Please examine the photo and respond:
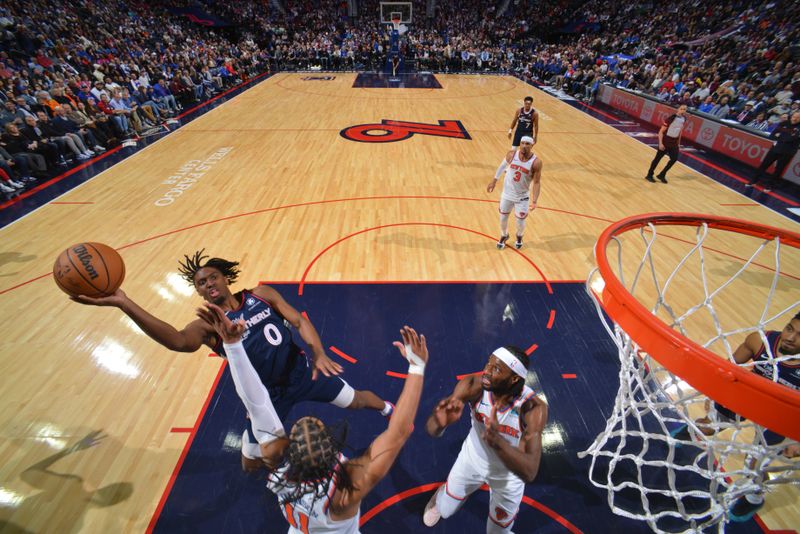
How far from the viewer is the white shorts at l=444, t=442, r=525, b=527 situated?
2512 mm

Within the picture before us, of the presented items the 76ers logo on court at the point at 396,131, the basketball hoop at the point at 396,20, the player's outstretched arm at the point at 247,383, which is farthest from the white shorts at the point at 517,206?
the basketball hoop at the point at 396,20

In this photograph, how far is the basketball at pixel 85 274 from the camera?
257 cm

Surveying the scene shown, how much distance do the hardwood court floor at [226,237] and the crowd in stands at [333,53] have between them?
177cm

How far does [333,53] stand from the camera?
22.9m

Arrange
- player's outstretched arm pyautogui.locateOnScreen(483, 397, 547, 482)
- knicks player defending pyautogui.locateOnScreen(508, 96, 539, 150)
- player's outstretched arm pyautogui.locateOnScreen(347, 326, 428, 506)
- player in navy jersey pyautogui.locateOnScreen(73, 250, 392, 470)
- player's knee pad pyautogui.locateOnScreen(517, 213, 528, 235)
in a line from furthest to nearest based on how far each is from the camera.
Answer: knicks player defending pyautogui.locateOnScreen(508, 96, 539, 150), player's knee pad pyautogui.locateOnScreen(517, 213, 528, 235), player in navy jersey pyautogui.locateOnScreen(73, 250, 392, 470), player's outstretched arm pyautogui.locateOnScreen(483, 397, 547, 482), player's outstretched arm pyautogui.locateOnScreen(347, 326, 428, 506)

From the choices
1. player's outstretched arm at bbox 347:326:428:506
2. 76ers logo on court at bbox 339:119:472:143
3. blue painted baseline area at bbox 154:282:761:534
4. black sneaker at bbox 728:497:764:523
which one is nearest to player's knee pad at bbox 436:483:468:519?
blue painted baseline area at bbox 154:282:761:534

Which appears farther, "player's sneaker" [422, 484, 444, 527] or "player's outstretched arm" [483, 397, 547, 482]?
"player's sneaker" [422, 484, 444, 527]

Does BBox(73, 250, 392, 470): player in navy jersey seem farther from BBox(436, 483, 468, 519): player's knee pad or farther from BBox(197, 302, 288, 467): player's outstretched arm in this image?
BBox(436, 483, 468, 519): player's knee pad

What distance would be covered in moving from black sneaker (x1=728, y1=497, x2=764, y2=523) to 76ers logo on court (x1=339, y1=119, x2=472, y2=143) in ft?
34.2

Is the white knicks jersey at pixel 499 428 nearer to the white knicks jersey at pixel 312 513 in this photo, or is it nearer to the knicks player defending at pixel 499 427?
the knicks player defending at pixel 499 427

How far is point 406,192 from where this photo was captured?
8.40 metres

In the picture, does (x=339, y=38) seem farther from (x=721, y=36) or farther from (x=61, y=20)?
(x=721, y=36)

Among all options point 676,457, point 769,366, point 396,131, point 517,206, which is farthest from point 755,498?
point 396,131

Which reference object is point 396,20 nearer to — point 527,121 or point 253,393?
point 527,121
